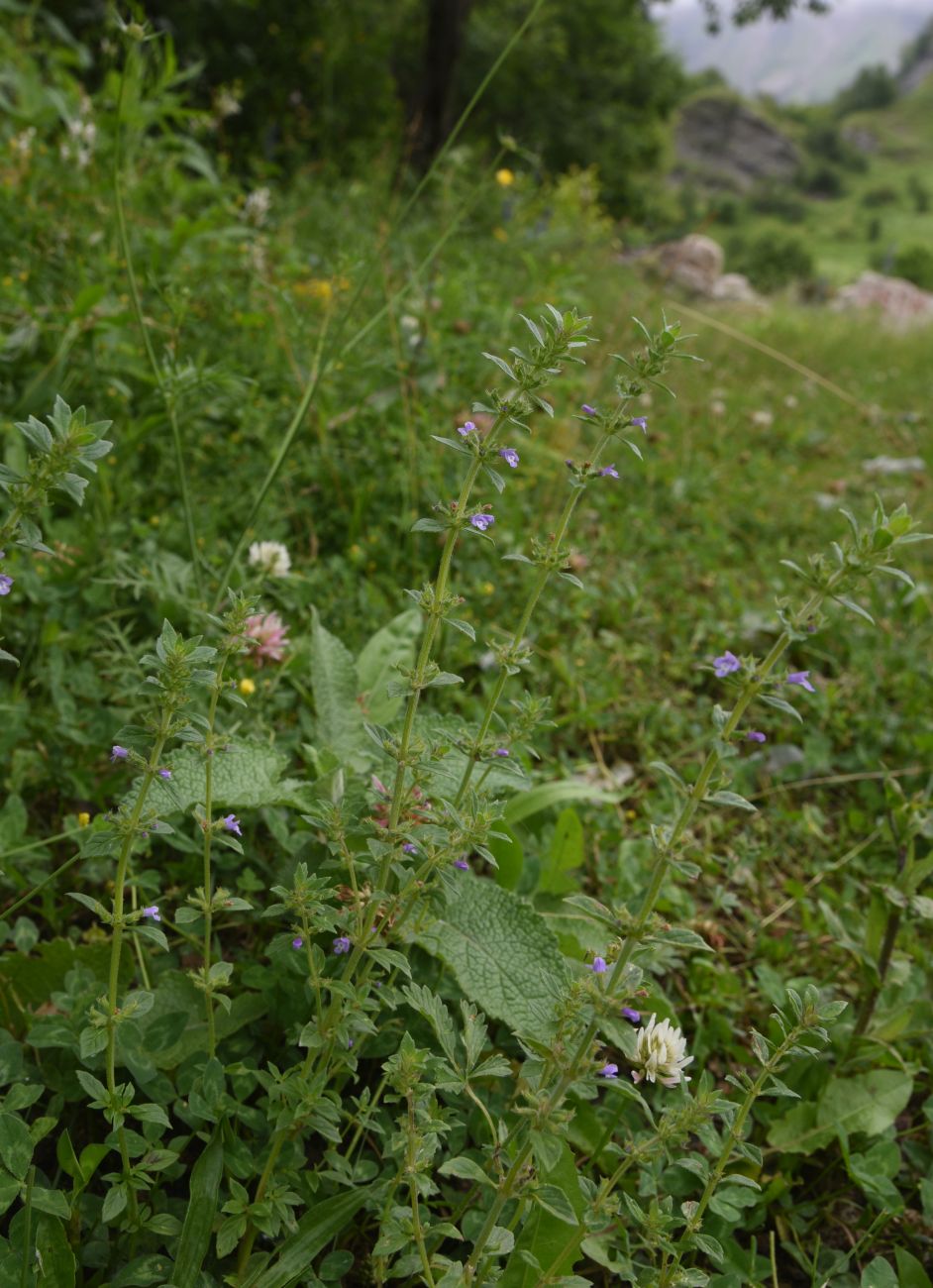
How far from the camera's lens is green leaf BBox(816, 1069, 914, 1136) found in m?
1.40

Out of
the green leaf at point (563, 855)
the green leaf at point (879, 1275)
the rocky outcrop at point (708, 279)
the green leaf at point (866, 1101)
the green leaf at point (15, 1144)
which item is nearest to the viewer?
the green leaf at point (15, 1144)

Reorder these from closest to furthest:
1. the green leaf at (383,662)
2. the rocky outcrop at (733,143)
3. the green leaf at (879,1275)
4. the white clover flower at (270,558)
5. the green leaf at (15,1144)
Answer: the green leaf at (15,1144)
the green leaf at (879,1275)
the green leaf at (383,662)
the white clover flower at (270,558)
the rocky outcrop at (733,143)

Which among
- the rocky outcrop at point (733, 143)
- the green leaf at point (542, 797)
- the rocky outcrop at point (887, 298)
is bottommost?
the green leaf at point (542, 797)

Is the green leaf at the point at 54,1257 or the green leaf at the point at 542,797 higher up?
the green leaf at the point at 542,797

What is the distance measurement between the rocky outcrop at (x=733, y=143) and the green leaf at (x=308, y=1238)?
6186cm

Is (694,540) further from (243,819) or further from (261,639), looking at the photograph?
(243,819)

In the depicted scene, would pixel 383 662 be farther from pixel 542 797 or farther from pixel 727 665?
pixel 727 665

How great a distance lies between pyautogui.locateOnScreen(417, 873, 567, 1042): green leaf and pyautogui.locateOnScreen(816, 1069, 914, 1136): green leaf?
1.82 ft

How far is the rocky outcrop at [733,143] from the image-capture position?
55.4 metres

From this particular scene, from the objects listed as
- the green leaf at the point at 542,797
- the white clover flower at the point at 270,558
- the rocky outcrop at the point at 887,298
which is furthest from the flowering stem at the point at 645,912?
the rocky outcrop at the point at 887,298

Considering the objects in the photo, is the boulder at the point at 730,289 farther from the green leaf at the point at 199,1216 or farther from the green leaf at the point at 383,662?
the green leaf at the point at 199,1216

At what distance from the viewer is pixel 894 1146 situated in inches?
53.4

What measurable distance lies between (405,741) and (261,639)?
0.88m

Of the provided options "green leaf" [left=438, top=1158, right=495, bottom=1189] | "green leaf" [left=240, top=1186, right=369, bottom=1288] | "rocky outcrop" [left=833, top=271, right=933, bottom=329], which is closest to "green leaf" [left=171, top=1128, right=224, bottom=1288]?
"green leaf" [left=240, top=1186, right=369, bottom=1288]
